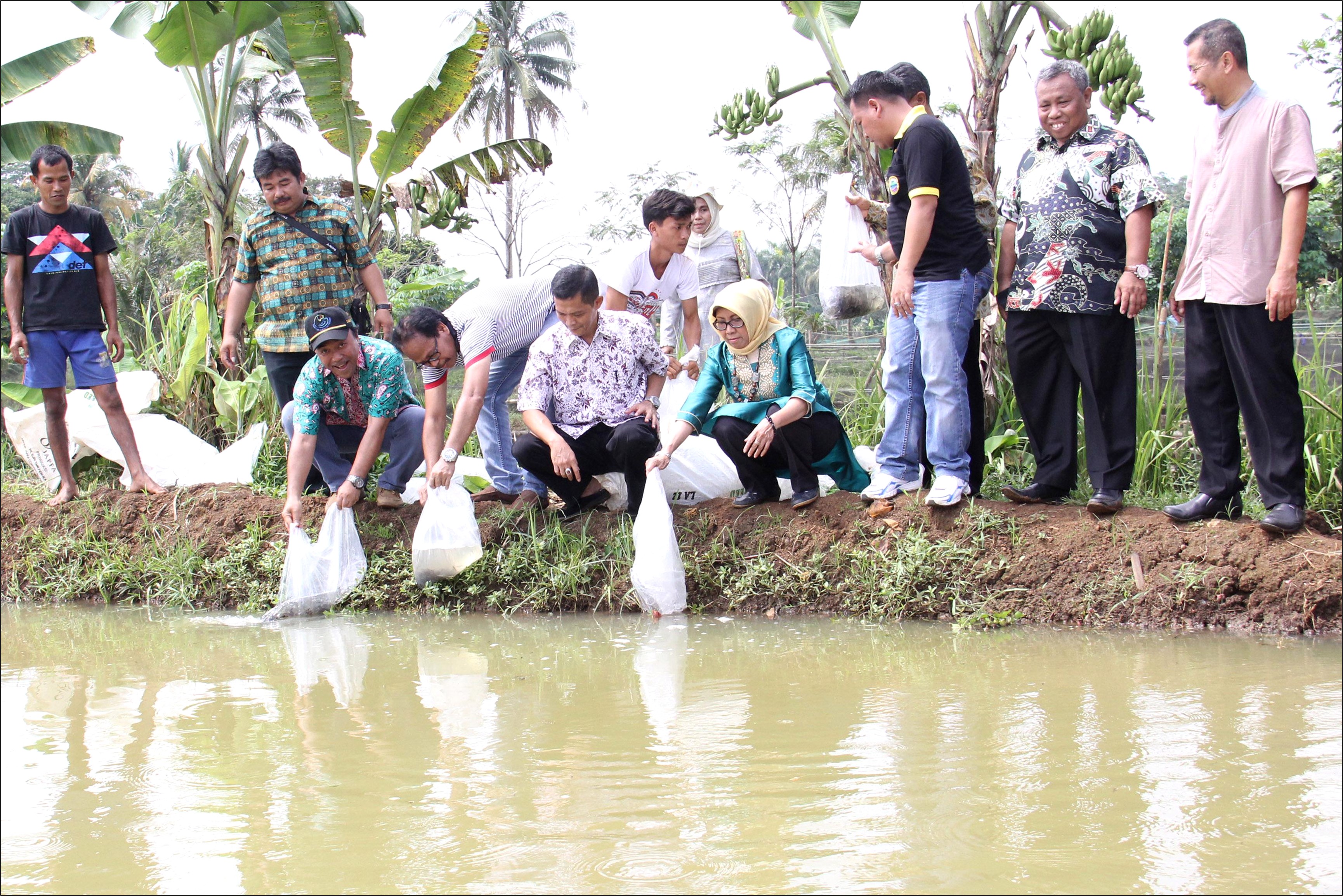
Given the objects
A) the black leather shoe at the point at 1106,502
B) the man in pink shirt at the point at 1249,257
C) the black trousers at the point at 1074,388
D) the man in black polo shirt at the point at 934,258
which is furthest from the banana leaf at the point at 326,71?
the black leather shoe at the point at 1106,502

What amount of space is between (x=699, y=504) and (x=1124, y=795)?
105 inches

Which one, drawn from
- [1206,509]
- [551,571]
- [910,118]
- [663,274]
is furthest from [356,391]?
[1206,509]

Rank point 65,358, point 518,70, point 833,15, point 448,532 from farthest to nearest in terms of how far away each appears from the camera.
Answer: point 518,70, point 833,15, point 65,358, point 448,532

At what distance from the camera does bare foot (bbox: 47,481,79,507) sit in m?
5.68

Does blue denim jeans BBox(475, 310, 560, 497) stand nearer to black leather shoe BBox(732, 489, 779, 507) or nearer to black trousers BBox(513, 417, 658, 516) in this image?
black trousers BBox(513, 417, 658, 516)

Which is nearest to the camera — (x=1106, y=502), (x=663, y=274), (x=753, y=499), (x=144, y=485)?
(x=1106, y=502)

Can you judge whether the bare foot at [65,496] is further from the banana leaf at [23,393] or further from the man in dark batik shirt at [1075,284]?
the man in dark batik shirt at [1075,284]

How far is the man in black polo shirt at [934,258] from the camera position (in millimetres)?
4141

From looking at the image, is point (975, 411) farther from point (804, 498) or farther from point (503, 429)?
point (503, 429)

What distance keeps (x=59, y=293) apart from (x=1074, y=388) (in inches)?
187

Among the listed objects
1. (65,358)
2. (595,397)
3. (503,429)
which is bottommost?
(503,429)

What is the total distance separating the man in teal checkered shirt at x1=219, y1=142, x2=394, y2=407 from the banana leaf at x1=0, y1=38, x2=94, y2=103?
3236 mm

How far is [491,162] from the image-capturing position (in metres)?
7.92

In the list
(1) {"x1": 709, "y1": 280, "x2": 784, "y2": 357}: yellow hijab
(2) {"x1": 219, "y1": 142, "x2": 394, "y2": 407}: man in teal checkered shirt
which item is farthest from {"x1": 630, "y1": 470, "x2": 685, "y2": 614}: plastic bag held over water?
(2) {"x1": 219, "y1": 142, "x2": 394, "y2": 407}: man in teal checkered shirt
